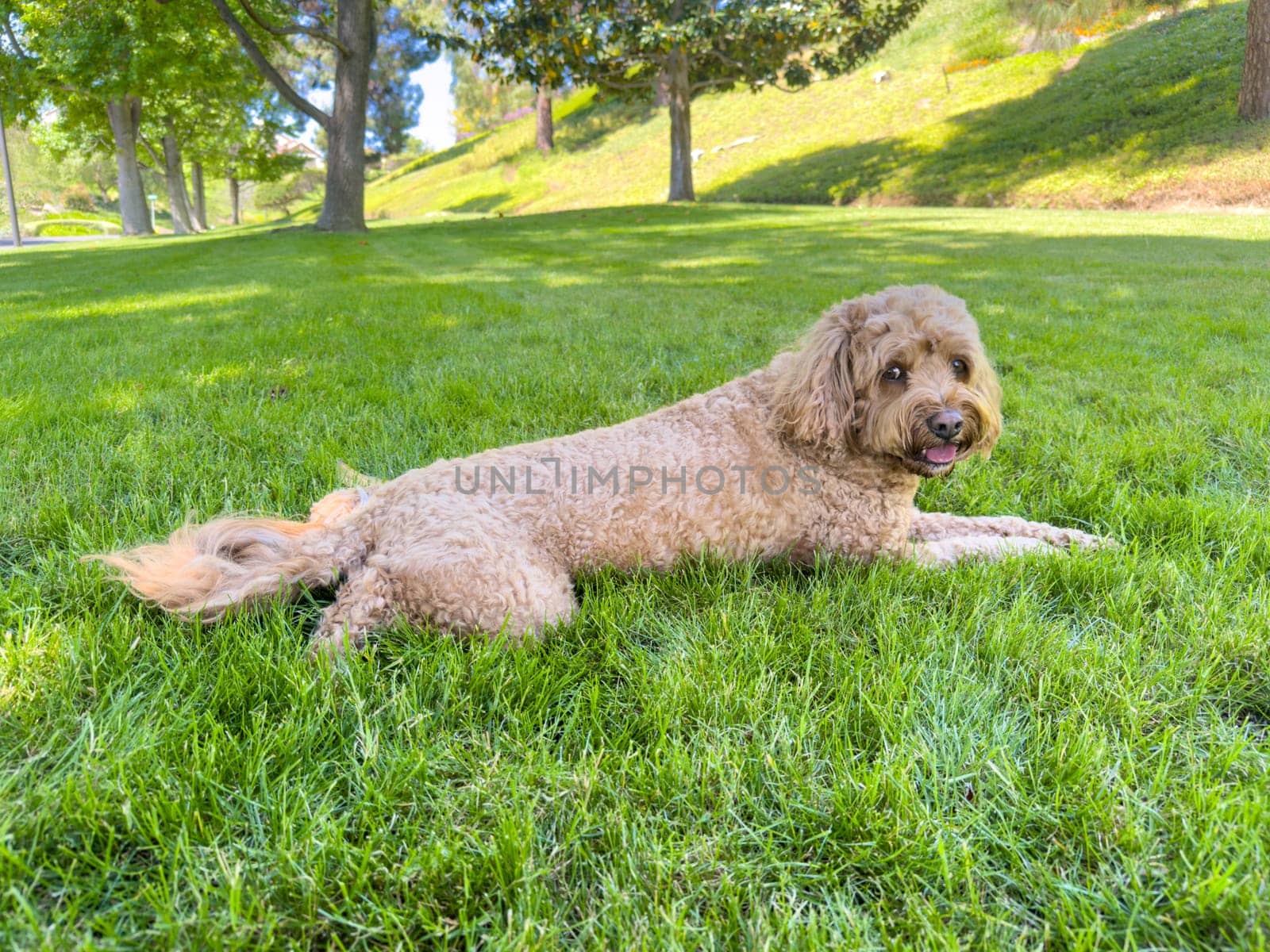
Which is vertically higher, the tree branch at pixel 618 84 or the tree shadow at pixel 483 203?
the tree branch at pixel 618 84

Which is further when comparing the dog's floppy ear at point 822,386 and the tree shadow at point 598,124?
the tree shadow at point 598,124

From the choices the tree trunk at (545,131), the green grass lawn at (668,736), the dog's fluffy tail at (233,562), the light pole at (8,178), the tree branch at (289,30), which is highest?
the tree trunk at (545,131)

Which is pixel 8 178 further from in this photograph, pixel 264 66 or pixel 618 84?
pixel 618 84

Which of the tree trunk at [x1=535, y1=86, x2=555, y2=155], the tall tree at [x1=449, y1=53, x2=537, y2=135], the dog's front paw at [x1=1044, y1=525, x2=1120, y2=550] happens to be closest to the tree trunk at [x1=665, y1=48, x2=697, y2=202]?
the tree trunk at [x1=535, y1=86, x2=555, y2=155]

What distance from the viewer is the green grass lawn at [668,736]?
4.26ft

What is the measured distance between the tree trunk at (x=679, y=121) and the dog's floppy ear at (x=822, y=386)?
22.4m

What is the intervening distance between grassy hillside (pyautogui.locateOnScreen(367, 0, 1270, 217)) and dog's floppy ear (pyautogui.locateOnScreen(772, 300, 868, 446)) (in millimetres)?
21512

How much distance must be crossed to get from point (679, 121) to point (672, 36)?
4161mm

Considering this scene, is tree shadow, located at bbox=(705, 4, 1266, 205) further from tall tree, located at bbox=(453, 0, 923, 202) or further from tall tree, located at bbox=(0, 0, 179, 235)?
tall tree, located at bbox=(0, 0, 179, 235)

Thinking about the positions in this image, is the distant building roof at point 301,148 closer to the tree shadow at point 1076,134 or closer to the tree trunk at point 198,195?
the tree trunk at point 198,195

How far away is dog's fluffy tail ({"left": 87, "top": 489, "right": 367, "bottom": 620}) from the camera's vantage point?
7.14 ft

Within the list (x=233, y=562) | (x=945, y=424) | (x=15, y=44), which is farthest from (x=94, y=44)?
(x=945, y=424)

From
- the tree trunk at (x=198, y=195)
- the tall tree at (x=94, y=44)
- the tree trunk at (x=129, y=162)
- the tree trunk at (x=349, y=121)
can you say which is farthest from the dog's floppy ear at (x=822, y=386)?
the tree trunk at (x=198, y=195)

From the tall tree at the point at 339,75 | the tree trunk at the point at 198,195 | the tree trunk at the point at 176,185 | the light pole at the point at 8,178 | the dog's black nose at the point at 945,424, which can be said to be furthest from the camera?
the tree trunk at the point at 198,195
